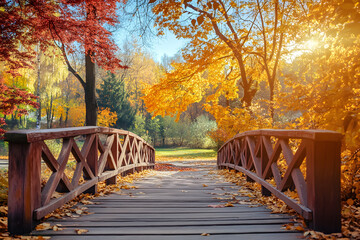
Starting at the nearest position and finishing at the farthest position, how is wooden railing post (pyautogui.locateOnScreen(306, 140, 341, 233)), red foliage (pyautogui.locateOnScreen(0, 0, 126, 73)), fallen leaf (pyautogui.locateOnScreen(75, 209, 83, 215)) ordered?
wooden railing post (pyautogui.locateOnScreen(306, 140, 341, 233))
fallen leaf (pyautogui.locateOnScreen(75, 209, 83, 215))
red foliage (pyautogui.locateOnScreen(0, 0, 126, 73))

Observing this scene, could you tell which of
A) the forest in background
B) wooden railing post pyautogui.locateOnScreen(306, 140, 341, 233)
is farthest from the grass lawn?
wooden railing post pyautogui.locateOnScreen(306, 140, 341, 233)

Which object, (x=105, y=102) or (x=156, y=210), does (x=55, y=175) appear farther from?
(x=105, y=102)

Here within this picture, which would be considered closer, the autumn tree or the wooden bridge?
the wooden bridge

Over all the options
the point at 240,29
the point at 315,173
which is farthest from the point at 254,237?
the point at 240,29

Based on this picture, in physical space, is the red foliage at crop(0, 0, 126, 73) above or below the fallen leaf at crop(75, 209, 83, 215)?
above

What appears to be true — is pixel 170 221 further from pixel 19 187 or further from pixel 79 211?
pixel 19 187

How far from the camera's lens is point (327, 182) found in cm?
263

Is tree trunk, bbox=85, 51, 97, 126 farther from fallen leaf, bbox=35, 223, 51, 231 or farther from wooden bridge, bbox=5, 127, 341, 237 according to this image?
fallen leaf, bbox=35, 223, 51, 231

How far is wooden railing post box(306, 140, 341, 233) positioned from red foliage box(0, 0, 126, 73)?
5.75m

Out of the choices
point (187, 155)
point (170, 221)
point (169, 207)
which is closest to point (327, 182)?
point (170, 221)

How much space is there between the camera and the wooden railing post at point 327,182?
8.59 ft

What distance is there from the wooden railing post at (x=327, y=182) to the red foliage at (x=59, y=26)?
18.9 ft

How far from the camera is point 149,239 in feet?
7.97

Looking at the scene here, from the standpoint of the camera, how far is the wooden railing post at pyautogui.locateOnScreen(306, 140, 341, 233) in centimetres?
262
